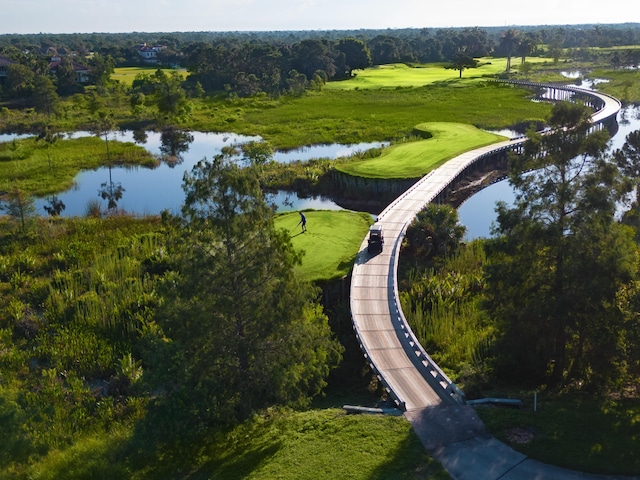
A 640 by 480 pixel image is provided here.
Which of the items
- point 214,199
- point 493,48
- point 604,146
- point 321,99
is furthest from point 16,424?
point 493,48

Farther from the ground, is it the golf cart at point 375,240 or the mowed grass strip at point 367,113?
the mowed grass strip at point 367,113

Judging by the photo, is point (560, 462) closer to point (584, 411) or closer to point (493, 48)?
point (584, 411)

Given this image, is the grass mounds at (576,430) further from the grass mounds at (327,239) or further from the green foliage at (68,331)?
the grass mounds at (327,239)

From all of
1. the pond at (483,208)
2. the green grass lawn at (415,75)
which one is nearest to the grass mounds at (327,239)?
the pond at (483,208)

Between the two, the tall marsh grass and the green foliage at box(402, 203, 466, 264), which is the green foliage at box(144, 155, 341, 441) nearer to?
the tall marsh grass

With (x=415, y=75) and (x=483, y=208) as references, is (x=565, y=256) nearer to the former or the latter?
(x=483, y=208)

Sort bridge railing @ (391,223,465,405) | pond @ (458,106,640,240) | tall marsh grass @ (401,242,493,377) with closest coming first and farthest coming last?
bridge railing @ (391,223,465,405) < tall marsh grass @ (401,242,493,377) < pond @ (458,106,640,240)

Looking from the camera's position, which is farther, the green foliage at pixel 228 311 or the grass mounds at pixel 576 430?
the green foliage at pixel 228 311

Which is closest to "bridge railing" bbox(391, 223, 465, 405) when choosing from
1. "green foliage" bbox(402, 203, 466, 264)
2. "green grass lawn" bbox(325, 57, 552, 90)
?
"green foliage" bbox(402, 203, 466, 264)
